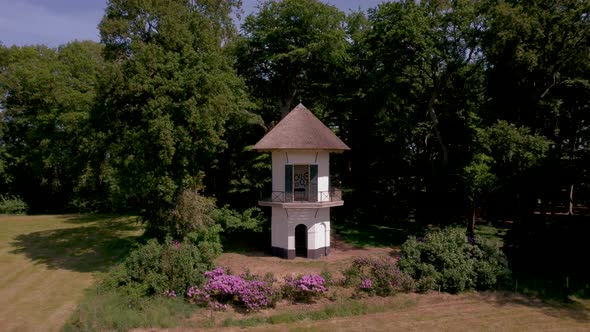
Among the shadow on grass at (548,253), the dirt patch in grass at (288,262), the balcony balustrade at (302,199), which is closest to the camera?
the shadow on grass at (548,253)

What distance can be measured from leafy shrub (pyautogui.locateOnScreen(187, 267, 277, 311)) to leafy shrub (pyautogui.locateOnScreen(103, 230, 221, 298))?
76 cm

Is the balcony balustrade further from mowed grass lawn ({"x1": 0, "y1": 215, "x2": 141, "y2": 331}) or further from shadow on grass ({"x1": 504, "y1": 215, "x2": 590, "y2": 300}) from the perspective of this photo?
shadow on grass ({"x1": 504, "y1": 215, "x2": 590, "y2": 300})

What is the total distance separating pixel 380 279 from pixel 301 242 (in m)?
7.53

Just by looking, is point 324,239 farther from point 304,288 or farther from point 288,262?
point 304,288

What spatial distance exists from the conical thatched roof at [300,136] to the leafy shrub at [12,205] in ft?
112

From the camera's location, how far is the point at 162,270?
17594 mm

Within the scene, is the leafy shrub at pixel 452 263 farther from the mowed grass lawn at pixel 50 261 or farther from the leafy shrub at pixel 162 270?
the mowed grass lawn at pixel 50 261

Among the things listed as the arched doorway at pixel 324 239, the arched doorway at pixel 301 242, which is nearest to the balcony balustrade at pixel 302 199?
the arched doorway at pixel 324 239

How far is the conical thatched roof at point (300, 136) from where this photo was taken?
21.3 metres

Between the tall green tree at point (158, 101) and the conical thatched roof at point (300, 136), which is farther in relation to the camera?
the conical thatched roof at point (300, 136)

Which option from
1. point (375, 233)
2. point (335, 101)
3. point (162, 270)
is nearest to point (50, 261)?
point (162, 270)

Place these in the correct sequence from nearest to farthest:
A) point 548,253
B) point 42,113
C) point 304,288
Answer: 1. point 304,288
2. point 548,253
3. point 42,113

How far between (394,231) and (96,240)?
22.8 m

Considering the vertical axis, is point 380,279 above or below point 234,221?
below
